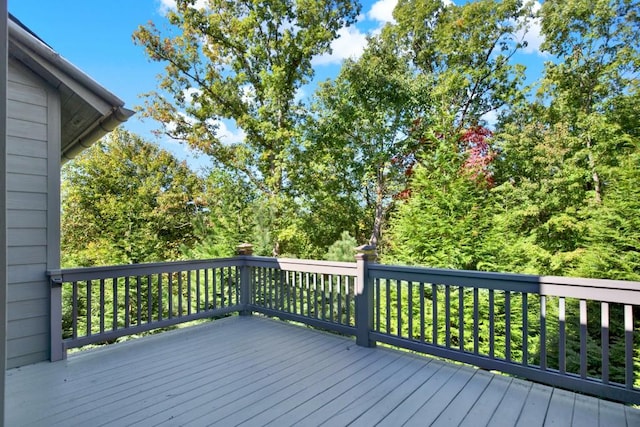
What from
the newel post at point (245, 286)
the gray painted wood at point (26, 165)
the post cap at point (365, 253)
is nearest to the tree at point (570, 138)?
the post cap at point (365, 253)

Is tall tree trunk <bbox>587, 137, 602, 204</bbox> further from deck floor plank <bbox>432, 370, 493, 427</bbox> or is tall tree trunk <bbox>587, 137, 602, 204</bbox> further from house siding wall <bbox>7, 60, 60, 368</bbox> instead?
house siding wall <bbox>7, 60, 60, 368</bbox>

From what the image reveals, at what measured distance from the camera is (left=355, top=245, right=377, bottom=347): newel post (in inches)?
140

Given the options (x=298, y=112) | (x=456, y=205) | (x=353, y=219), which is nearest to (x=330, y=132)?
(x=298, y=112)

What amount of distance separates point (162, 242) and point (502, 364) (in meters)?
11.0

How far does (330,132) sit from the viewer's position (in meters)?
10.6

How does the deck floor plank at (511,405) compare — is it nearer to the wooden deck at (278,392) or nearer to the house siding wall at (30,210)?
the wooden deck at (278,392)

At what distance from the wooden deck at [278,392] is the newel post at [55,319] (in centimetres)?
12

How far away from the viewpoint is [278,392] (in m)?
2.60

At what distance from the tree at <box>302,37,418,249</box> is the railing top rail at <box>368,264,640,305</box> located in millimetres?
7251

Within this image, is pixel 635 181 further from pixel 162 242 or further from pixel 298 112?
pixel 162 242

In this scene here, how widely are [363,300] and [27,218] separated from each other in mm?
3206

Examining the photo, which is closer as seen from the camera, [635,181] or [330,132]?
[635,181]

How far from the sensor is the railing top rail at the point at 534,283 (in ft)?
7.37

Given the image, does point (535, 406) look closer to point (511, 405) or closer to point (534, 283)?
point (511, 405)
